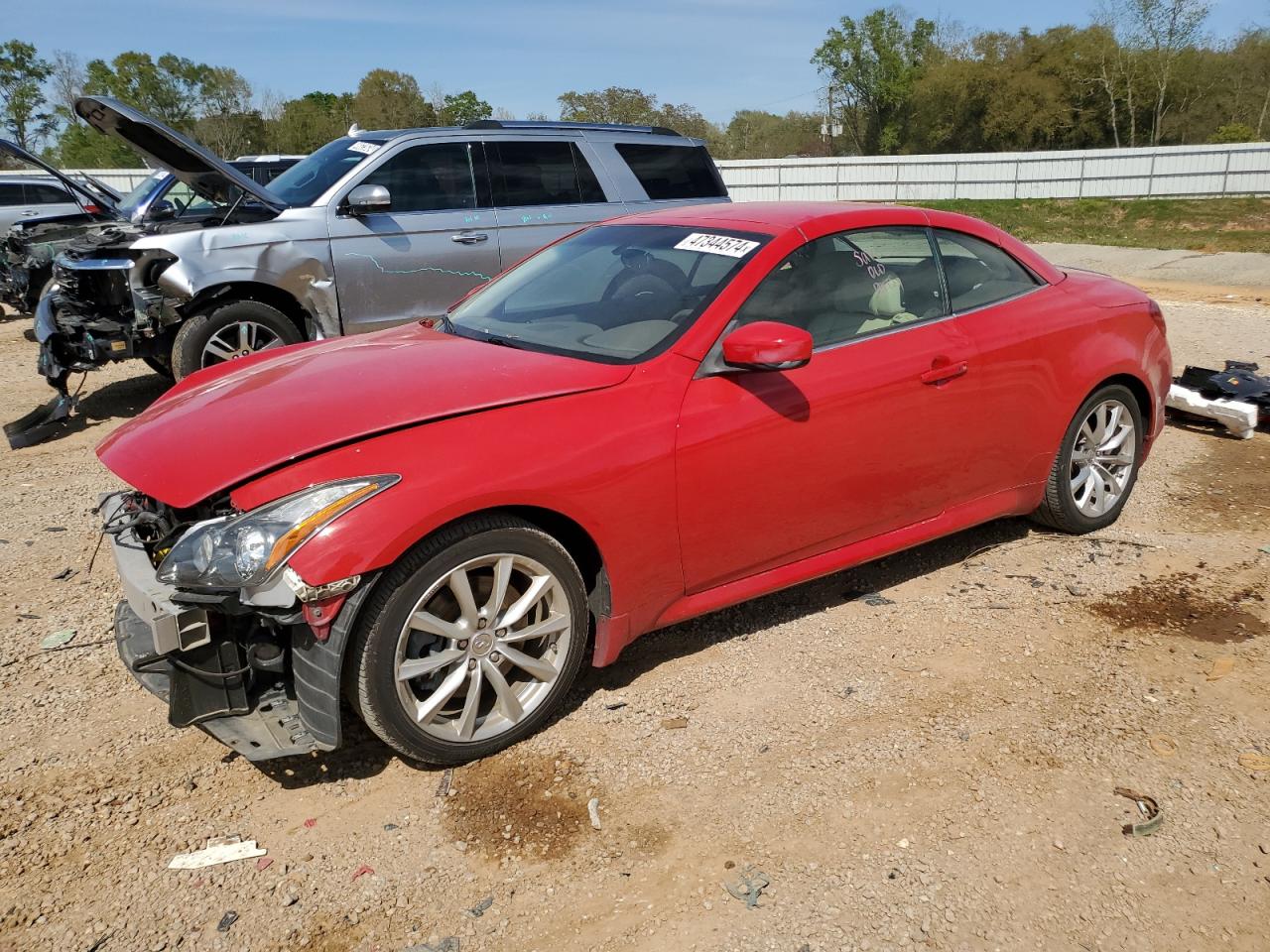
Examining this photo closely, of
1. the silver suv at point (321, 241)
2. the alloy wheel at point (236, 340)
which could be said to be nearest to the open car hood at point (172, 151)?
the silver suv at point (321, 241)

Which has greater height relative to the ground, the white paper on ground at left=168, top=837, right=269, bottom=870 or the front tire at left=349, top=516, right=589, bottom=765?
the front tire at left=349, top=516, right=589, bottom=765

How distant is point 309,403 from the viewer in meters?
3.32

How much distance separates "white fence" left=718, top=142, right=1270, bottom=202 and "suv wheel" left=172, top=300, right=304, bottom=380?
82.9 ft

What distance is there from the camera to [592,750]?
3436mm

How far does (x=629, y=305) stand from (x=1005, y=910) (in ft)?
8.08

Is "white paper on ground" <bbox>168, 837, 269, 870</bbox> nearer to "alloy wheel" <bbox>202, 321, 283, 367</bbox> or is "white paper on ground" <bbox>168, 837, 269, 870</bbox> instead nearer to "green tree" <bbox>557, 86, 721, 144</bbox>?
"alloy wheel" <bbox>202, 321, 283, 367</bbox>

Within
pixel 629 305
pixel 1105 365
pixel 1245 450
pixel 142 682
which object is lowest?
pixel 1245 450

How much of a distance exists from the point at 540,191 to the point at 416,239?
1180 mm

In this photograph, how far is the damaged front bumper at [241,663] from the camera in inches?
113

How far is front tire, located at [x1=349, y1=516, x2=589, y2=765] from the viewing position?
297 cm

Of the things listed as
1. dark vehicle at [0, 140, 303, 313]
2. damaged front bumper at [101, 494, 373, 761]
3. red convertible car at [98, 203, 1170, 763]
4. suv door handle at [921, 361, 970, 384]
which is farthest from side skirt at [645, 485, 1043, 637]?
dark vehicle at [0, 140, 303, 313]

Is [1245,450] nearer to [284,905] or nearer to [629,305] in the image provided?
[629,305]

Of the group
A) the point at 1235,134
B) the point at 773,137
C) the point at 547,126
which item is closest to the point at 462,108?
the point at 773,137

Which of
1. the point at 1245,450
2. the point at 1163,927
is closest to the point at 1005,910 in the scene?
the point at 1163,927
